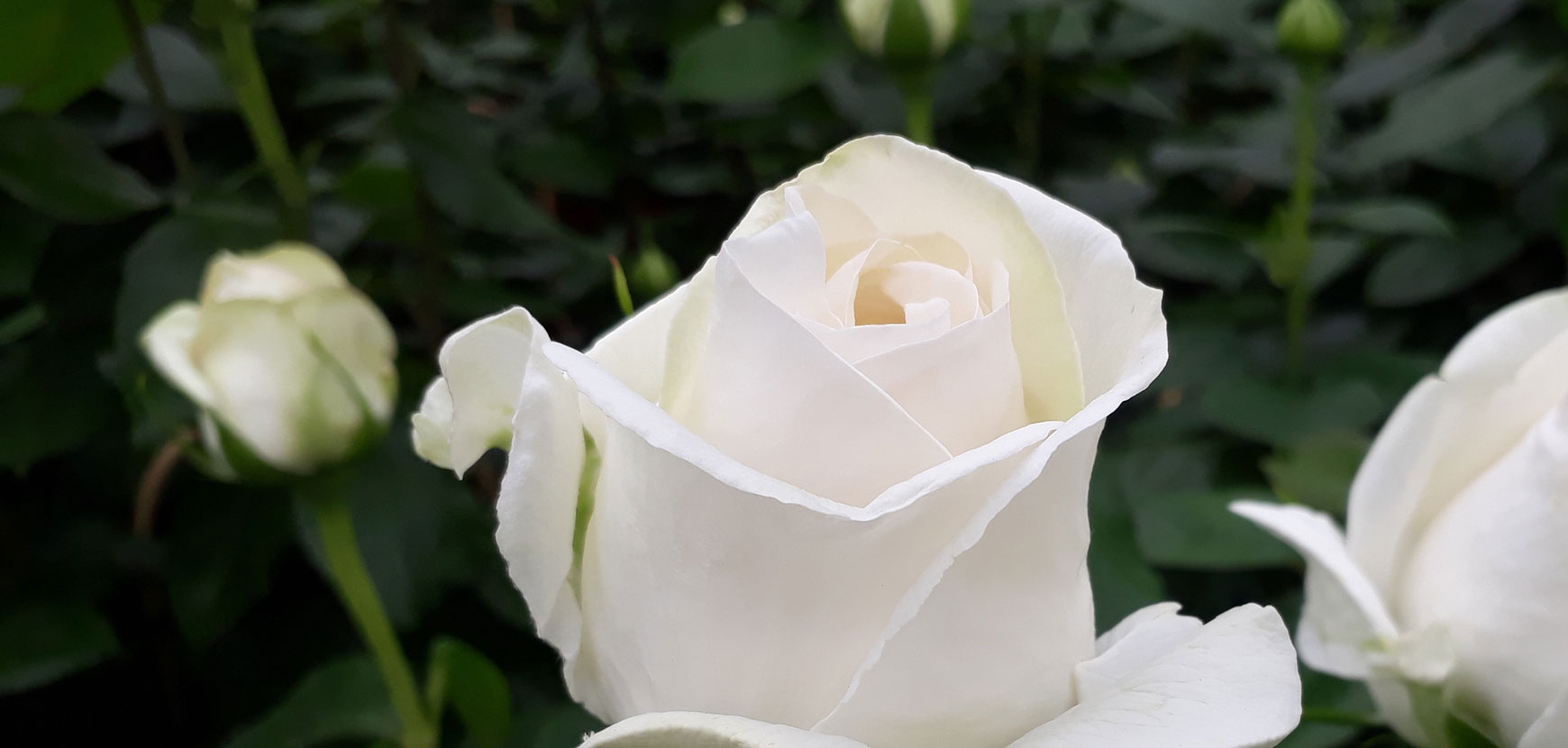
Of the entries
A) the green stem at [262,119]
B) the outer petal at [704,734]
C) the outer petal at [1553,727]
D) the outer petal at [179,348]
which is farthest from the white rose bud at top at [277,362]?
the outer petal at [1553,727]

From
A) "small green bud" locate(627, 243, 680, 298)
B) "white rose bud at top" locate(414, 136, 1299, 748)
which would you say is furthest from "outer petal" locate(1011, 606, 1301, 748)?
"small green bud" locate(627, 243, 680, 298)

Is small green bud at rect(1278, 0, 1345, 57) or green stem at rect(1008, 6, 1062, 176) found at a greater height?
small green bud at rect(1278, 0, 1345, 57)

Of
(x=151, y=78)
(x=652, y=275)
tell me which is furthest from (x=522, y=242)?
(x=151, y=78)

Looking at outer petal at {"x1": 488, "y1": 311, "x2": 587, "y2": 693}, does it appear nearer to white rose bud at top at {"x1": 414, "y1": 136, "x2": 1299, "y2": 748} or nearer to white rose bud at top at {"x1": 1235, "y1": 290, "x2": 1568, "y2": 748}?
white rose bud at top at {"x1": 414, "y1": 136, "x2": 1299, "y2": 748}

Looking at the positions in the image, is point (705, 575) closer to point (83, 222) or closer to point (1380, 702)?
point (1380, 702)

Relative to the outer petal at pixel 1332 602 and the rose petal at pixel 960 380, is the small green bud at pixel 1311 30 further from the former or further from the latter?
the rose petal at pixel 960 380

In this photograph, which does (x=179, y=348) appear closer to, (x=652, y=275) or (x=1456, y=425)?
(x=652, y=275)
